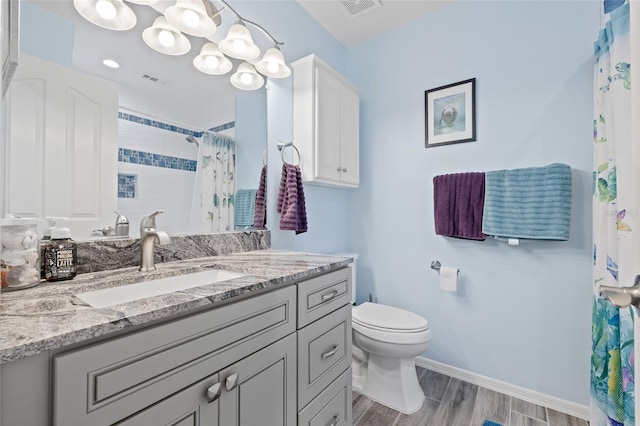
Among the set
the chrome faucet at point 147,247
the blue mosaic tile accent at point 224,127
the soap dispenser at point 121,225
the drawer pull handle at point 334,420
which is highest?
the blue mosaic tile accent at point 224,127

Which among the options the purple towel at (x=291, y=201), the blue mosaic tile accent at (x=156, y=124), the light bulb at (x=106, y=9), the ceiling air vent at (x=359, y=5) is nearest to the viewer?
the light bulb at (x=106, y=9)

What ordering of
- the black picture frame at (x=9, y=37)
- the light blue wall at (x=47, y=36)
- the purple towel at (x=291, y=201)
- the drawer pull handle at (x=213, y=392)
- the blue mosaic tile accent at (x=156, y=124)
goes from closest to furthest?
the black picture frame at (x=9, y=37), the drawer pull handle at (x=213, y=392), the light blue wall at (x=47, y=36), the blue mosaic tile accent at (x=156, y=124), the purple towel at (x=291, y=201)

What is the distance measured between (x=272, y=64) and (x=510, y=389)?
2.43 meters

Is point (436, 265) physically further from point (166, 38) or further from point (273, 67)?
point (166, 38)

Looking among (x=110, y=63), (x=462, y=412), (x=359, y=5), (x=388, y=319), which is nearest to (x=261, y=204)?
(x=110, y=63)

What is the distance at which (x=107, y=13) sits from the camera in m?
1.13

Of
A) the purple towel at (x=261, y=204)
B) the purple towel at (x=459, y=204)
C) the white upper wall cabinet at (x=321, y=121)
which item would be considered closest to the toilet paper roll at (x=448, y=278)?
the purple towel at (x=459, y=204)

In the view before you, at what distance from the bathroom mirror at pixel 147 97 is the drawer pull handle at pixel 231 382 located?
0.76 m

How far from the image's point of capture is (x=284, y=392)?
103 cm

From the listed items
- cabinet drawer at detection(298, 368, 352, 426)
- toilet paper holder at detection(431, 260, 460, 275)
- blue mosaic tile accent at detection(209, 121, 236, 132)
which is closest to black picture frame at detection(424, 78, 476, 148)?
toilet paper holder at detection(431, 260, 460, 275)

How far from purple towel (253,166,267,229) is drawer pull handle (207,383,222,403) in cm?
109

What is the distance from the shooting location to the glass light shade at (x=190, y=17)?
123cm

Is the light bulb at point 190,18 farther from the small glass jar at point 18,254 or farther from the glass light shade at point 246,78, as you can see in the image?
the small glass jar at point 18,254

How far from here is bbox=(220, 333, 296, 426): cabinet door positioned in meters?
0.83
